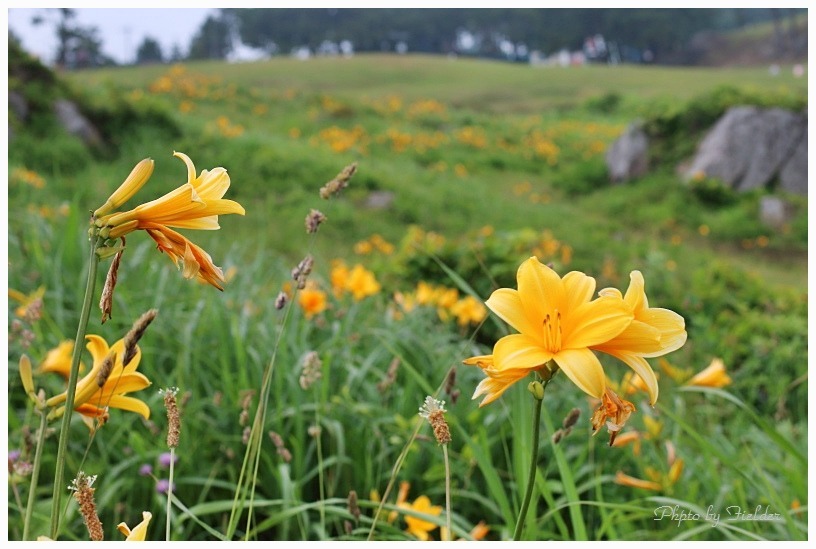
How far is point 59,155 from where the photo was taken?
14.4 feet

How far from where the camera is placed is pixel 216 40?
6.73 m

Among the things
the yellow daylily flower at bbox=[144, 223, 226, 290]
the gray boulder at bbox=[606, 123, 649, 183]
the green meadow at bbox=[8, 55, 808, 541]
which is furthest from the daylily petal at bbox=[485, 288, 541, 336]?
the gray boulder at bbox=[606, 123, 649, 183]

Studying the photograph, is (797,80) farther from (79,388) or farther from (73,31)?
(79,388)

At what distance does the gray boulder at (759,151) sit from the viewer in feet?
18.0

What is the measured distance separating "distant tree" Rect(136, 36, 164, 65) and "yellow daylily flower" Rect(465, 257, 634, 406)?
7996mm

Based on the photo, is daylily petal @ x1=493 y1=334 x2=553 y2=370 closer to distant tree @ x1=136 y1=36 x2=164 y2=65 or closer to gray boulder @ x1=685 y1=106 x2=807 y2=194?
gray boulder @ x1=685 y1=106 x2=807 y2=194

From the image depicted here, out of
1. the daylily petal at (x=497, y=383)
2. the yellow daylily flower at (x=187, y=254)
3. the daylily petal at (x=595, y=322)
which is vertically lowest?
the daylily petal at (x=497, y=383)

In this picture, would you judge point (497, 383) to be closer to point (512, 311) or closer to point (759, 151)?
point (512, 311)

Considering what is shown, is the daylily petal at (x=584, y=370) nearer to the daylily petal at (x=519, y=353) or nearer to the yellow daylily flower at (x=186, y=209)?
the daylily petal at (x=519, y=353)

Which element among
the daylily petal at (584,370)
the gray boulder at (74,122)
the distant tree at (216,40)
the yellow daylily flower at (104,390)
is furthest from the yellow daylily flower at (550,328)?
the distant tree at (216,40)

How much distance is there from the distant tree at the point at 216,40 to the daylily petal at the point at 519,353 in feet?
→ 19.0

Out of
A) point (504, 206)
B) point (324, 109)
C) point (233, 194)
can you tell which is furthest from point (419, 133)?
point (233, 194)

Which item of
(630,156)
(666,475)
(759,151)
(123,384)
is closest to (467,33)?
(630,156)

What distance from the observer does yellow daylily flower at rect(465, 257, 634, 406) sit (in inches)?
22.0
